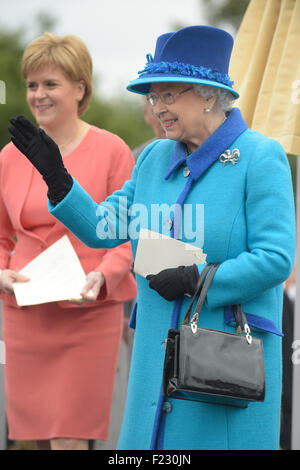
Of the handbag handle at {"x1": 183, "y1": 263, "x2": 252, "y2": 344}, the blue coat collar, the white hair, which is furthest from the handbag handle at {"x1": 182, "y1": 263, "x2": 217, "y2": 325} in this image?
the white hair

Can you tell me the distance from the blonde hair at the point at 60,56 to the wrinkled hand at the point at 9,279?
1.01m

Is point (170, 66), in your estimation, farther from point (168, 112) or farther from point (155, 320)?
point (155, 320)

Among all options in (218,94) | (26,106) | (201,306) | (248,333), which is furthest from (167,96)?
(26,106)

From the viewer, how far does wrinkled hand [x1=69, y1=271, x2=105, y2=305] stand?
9.80 feet

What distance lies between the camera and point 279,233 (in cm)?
218

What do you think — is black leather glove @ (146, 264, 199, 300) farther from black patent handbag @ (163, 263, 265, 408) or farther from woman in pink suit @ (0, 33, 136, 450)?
woman in pink suit @ (0, 33, 136, 450)

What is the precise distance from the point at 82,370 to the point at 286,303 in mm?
1339

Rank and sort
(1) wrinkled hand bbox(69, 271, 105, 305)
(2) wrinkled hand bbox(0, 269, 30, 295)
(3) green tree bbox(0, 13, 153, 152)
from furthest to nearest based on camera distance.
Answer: (3) green tree bbox(0, 13, 153, 152), (2) wrinkled hand bbox(0, 269, 30, 295), (1) wrinkled hand bbox(69, 271, 105, 305)

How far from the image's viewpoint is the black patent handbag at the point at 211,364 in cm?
208

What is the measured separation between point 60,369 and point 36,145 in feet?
4.58

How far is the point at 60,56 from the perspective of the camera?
10.9 feet

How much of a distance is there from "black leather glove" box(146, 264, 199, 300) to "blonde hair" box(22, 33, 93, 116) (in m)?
1.56

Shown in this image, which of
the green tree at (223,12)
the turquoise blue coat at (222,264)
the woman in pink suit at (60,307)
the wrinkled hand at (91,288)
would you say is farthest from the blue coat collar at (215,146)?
the green tree at (223,12)
